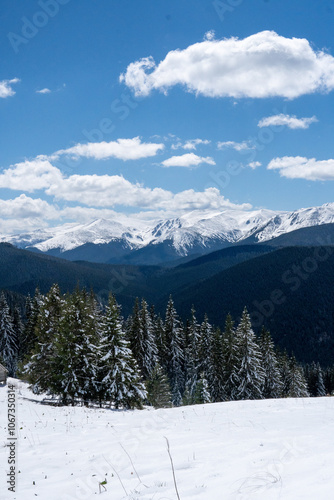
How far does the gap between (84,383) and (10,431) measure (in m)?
15.5

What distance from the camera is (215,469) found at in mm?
7512

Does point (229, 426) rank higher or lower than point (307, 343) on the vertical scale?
higher

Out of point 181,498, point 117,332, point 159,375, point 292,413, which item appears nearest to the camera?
point 181,498

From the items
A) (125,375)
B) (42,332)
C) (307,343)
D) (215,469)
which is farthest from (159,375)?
(307,343)

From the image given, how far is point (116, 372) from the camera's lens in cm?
2686

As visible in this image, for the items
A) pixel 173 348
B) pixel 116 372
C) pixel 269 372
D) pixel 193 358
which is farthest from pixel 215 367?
pixel 116 372

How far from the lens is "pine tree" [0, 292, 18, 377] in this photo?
5500 cm

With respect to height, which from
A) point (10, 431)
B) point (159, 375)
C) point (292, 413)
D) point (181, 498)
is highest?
point (181, 498)

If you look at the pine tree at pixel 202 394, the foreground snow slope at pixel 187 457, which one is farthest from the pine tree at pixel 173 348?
the foreground snow slope at pixel 187 457

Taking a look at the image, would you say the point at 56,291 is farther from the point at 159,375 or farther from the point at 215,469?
the point at 215,469

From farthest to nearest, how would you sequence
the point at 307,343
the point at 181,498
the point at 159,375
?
the point at 307,343 < the point at 159,375 < the point at 181,498

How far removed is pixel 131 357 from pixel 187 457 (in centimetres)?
2072

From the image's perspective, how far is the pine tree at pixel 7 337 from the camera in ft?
180

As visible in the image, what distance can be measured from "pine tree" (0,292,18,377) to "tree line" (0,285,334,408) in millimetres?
166
